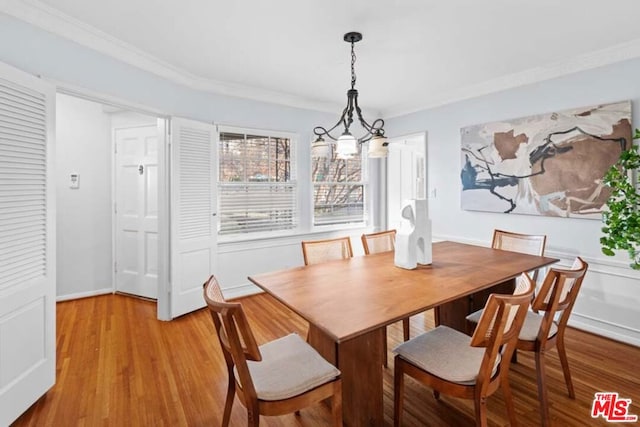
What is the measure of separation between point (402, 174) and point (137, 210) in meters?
3.87

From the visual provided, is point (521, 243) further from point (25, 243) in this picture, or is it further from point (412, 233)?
point (25, 243)

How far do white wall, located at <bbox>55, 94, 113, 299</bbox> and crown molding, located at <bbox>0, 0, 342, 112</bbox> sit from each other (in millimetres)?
1538

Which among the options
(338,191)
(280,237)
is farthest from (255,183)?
(338,191)

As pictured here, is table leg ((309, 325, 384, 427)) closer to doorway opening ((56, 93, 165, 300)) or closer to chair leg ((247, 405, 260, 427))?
chair leg ((247, 405, 260, 427))

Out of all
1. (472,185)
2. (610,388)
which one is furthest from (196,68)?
(610,388)

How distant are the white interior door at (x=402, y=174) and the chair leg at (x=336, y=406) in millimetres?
3809

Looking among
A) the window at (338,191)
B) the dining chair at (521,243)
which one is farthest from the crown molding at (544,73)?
the dining chair at (521,243)

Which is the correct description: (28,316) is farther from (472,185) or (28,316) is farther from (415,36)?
(472,185)

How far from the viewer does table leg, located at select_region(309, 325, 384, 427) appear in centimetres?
169

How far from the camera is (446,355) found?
1646mm

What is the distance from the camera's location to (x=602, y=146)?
2.84 m

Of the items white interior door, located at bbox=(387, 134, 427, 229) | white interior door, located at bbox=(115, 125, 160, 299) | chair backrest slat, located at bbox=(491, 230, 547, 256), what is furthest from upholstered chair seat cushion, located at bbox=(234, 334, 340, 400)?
white interior door, located at bbox=(387, 134, 427, 229)

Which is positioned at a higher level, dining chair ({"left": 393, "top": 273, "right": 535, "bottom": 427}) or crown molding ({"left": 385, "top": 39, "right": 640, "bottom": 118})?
crown molding ({"left": 385, "top": 39, "right": 640, "bottom": 118})

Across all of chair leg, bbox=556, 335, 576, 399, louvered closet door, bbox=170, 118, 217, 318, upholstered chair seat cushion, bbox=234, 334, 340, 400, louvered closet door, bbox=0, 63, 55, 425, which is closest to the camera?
upholstered chair seat cushion, bbox=234, 334, 340, 400
